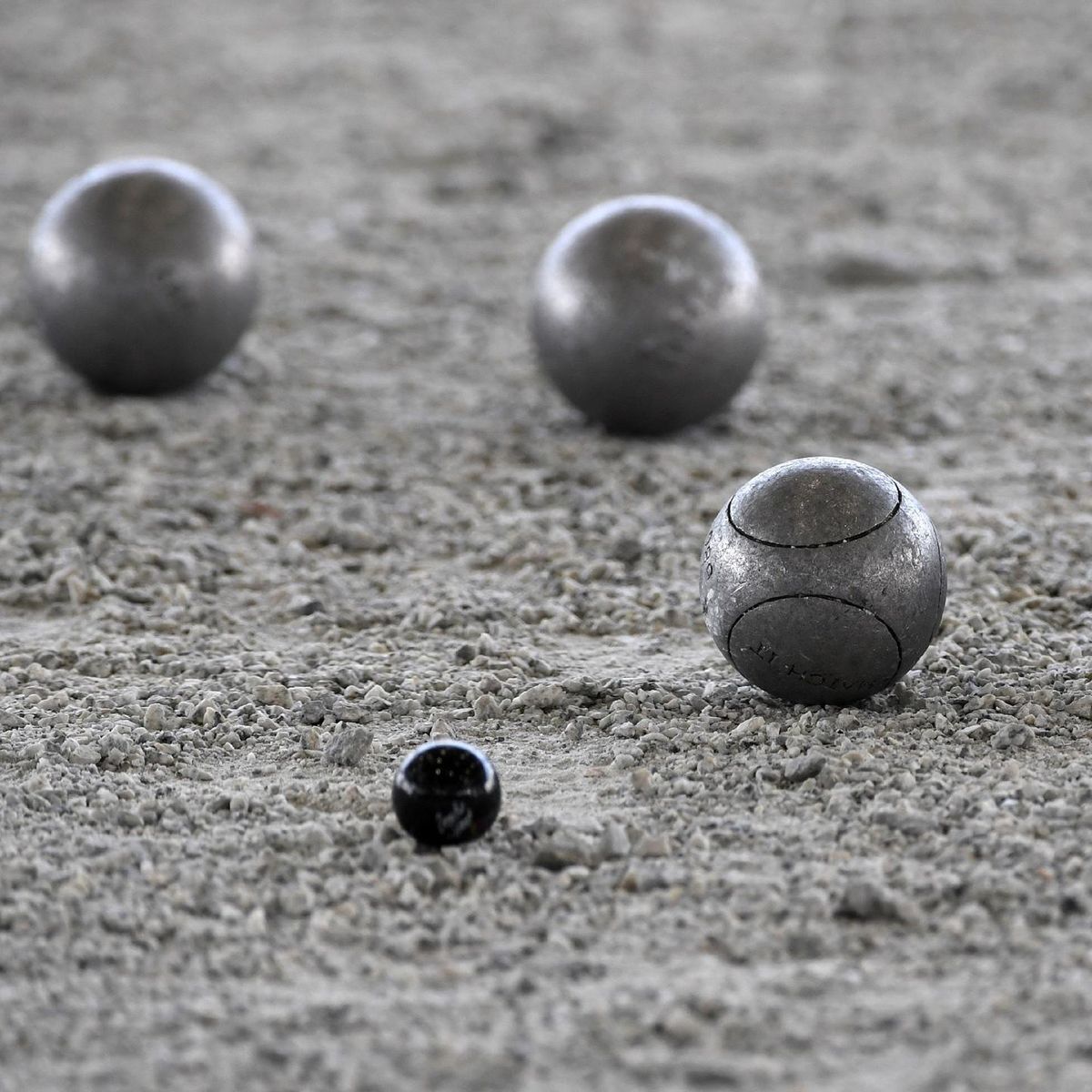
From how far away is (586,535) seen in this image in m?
5.01

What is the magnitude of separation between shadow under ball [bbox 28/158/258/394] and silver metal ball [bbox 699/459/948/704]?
2.80 m

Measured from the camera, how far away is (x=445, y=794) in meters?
3.23

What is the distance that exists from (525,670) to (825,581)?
0.90 m

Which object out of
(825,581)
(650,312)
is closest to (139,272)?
(650,312)

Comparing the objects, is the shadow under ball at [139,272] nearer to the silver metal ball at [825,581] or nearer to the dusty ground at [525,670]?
the dusty ground at [525,670]

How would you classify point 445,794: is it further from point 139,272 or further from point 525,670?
point 139,272

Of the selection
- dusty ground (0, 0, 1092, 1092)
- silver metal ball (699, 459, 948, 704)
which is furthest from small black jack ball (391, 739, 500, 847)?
silver metal ball (699, 459, 948, 704)

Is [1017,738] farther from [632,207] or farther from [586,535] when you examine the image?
[632,207]

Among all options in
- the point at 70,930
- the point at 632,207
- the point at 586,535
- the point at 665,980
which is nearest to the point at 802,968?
the point at 665,980

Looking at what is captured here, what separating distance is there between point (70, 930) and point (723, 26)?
10314 millimetres

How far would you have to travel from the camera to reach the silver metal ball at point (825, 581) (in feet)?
11.9

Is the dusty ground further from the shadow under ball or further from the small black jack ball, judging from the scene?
the shadow under ball

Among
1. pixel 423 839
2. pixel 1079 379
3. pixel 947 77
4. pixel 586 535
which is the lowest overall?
pixel 423 839

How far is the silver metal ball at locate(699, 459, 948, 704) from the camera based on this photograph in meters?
3.64
